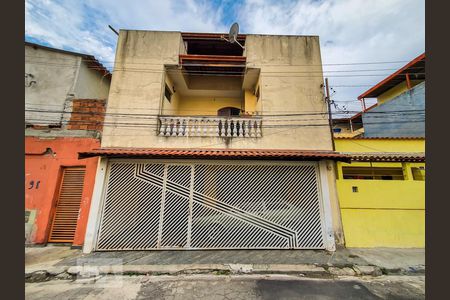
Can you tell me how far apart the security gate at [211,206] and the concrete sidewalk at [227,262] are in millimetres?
313

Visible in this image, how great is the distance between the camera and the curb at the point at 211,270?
14.6 feet

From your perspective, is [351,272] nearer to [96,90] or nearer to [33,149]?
[33,149]

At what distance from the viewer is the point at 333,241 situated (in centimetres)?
577

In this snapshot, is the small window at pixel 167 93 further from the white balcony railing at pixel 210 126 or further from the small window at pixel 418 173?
the small window at pixel 418 173

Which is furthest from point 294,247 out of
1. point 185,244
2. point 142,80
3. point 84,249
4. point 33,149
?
point 33,149

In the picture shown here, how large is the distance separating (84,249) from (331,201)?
24.2 feet

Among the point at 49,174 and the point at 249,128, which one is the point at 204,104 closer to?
the point at 249,128

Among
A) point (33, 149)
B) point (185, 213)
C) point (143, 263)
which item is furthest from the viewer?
point (33, 149)

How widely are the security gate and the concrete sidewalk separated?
31 cm

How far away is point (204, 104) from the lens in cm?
939

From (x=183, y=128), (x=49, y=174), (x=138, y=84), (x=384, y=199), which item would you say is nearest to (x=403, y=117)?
(x=384, y=199)

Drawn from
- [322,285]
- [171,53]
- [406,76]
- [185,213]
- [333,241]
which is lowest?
[322,285]

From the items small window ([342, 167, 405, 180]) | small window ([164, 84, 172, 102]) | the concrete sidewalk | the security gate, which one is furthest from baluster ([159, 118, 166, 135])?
small window ([342, 167, 405, 180])

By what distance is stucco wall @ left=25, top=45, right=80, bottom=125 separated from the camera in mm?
7188
